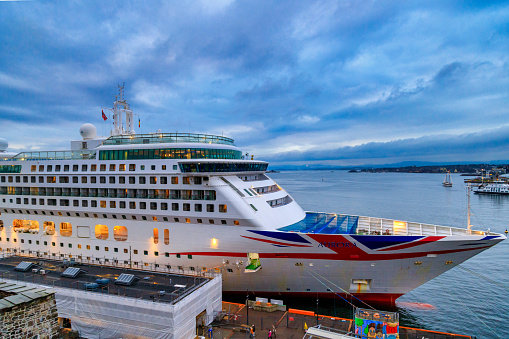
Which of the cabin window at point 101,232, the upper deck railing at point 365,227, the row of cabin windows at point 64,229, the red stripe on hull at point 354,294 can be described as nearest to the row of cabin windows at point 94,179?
the row of cabin windows at point 64,229

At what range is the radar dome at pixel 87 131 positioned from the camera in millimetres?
24266

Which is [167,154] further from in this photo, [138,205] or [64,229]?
[64,229]

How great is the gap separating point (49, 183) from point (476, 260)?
129 ft

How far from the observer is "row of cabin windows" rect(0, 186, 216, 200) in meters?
19.5

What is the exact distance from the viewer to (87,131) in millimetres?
24328

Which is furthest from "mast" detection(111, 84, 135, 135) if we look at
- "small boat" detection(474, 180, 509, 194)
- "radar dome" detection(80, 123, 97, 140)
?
"small boat" detection(474, 180, 509, 194)

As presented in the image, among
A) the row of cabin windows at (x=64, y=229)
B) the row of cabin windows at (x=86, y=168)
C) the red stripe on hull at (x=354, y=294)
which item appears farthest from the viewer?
the row of cabin windows at (x=64, y=229)

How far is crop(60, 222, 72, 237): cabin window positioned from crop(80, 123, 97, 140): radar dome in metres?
6.83

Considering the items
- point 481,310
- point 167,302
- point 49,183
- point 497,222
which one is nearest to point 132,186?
point 49,183

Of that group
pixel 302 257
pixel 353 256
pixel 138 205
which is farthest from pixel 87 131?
pixel 353 256

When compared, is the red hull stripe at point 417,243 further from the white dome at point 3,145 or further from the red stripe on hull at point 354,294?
the white dome at point 3,145

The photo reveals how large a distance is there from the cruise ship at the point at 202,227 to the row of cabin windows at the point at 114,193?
0.07 metres

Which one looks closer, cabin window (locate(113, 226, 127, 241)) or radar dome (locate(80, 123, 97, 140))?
cabin window (locate(113, 226, 127, 241))

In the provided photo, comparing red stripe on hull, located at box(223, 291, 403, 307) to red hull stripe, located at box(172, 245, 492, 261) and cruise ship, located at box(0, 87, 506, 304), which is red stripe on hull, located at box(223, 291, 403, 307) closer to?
cruise ship, located at box(0, 87, 506, 304)
